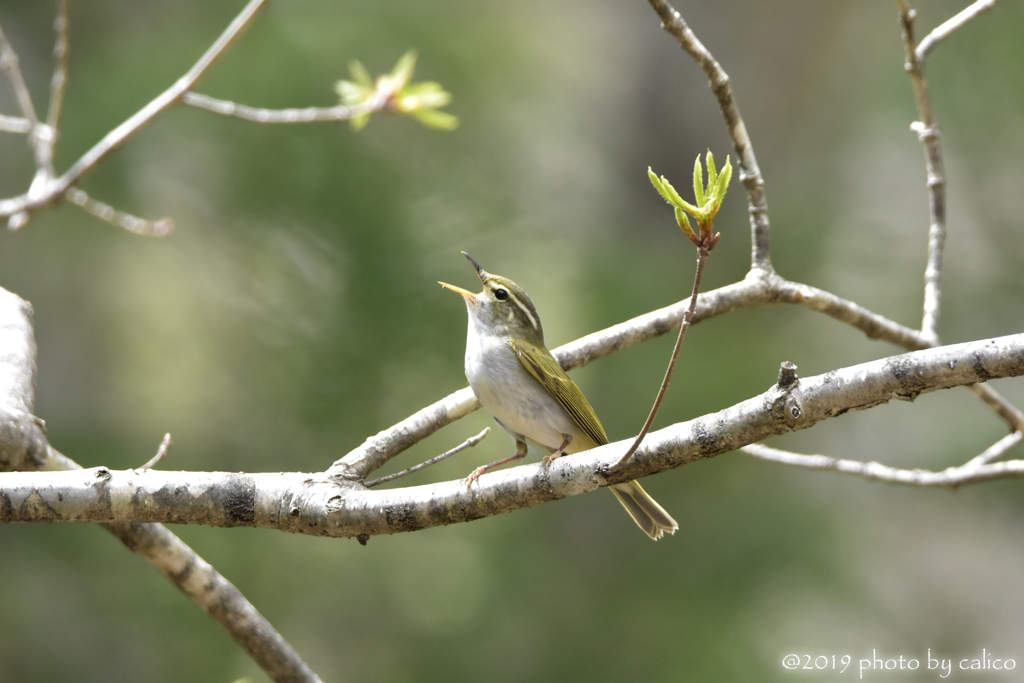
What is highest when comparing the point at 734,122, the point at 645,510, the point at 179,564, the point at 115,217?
the point at 115,217

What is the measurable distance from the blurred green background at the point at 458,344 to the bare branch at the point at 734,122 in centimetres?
251

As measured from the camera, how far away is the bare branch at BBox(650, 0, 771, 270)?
195 centimetres

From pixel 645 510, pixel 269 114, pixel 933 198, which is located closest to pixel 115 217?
pixel 269 114

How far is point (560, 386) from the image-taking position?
7.91 feet

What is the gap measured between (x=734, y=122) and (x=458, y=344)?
273cm

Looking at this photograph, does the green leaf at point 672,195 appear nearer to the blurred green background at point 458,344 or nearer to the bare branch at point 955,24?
the bare branch at point 955,24

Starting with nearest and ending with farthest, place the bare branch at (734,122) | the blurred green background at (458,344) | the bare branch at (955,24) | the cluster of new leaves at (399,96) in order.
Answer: the bare branch at (734,122), the bare branch at (955,24), the cluster of new leaves at (399,96), the blurred green background at (458,344)

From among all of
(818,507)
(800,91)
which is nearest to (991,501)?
(818,507)

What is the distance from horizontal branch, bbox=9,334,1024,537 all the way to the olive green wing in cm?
83

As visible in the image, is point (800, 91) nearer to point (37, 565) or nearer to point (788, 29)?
point (788, 29)

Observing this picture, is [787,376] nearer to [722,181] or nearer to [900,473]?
[722,181]

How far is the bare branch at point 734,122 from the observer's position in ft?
6.40

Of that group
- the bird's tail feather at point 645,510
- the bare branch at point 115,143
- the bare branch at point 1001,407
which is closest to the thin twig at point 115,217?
the bare branch at point 115,143

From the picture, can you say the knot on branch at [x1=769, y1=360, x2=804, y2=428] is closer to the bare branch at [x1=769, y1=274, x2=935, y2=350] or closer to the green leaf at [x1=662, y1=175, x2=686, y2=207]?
the green leaf at [x1=662, y1=175, x2=686, y2=207]
